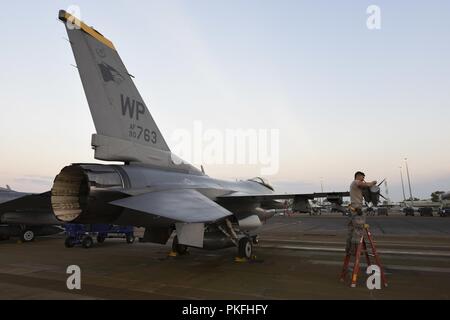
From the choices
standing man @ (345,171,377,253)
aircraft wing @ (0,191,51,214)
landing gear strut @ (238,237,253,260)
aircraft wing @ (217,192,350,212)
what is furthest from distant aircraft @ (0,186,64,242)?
standing man @ (345,171,377,253)

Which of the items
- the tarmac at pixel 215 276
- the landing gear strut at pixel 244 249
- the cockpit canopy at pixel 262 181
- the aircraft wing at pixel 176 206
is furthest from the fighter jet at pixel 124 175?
the cockpit canopy at pixel 262 181

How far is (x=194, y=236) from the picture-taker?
17.9ft

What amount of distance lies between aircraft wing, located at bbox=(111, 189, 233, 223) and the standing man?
240 centimetres

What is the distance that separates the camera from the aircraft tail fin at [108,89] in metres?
6.58

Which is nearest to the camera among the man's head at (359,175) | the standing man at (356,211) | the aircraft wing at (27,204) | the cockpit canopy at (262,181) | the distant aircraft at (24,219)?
the standing man at (356,211)

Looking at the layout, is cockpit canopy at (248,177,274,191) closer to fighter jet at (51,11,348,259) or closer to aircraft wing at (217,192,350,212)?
aircraft wing at (217,192,350,212)

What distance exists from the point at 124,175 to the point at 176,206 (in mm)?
1363

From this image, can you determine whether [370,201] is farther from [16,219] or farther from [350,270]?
[16,219]

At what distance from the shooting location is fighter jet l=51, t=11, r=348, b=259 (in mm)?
5773

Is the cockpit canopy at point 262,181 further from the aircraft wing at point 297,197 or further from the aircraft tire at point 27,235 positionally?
the aircraft tire at point 27,235

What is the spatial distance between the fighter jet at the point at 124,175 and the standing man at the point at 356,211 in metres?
1.98

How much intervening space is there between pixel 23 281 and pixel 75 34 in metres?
5.07

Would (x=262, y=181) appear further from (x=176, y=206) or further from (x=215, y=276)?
(x=176, y=206)
